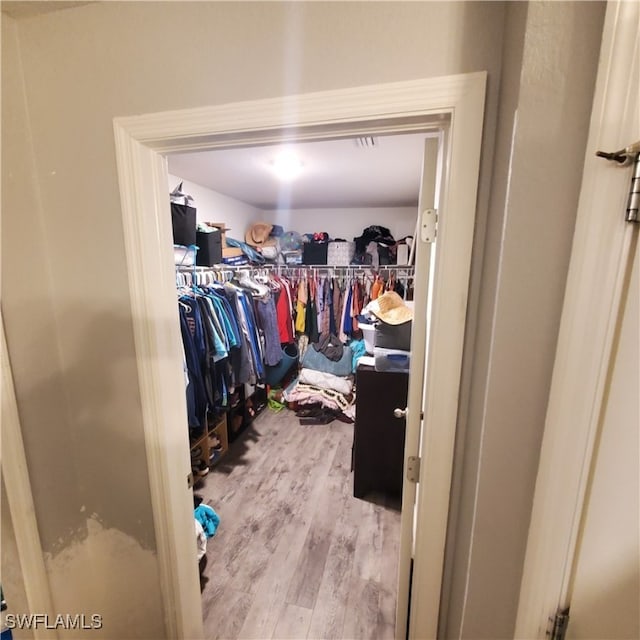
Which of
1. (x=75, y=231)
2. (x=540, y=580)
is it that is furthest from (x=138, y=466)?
(x=540, y=580)

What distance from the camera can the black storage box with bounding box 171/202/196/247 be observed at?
1.81 m

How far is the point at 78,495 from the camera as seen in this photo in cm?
104

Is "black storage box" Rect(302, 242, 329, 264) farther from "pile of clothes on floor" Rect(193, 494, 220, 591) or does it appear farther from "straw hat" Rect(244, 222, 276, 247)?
"pile of clothes on floor" Rect(193, 494, 220, 591)

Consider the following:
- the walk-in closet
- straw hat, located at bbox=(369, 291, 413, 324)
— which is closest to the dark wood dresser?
the walk-in closet

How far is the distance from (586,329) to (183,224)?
6.57ft

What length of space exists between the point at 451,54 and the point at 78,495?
66.8 inches

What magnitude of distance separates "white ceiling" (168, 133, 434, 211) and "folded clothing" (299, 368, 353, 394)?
6.48 feet

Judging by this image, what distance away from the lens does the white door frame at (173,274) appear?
0.66 metres

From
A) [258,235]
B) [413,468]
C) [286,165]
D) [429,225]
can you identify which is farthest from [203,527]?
[258,235]

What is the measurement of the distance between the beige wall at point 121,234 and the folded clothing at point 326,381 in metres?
2.36

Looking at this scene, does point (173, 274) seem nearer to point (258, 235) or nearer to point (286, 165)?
point (286, 165)

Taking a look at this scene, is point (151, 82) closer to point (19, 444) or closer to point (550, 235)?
point (550, 235)

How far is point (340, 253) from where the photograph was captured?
3541 millimetres

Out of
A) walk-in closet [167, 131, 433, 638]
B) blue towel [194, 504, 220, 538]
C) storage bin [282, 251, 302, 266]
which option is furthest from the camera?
storage bin [282, 251, 302, 266]
